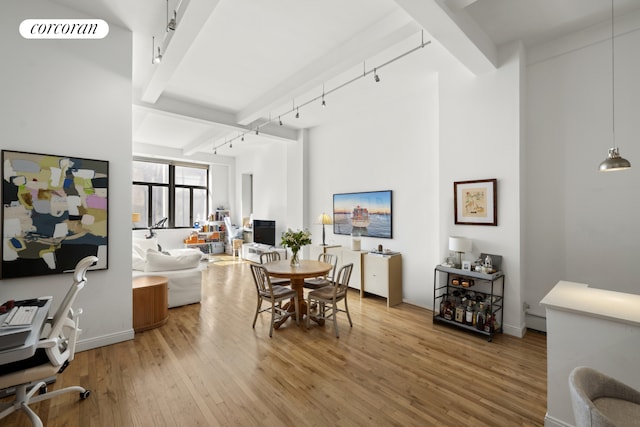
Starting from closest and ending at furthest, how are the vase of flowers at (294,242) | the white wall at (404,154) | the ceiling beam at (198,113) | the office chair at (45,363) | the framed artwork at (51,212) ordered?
1. the office chair at (45,363)
2. the framed artwork at (51,212)
3. the vase of flowers at (294,242)
4. the white wall at (404,154)
5. the ceiling beam at (198,113)

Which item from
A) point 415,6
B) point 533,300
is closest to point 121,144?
point 415,6

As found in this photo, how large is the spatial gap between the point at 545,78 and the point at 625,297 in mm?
2623

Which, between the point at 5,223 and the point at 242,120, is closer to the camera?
the point at 5,223

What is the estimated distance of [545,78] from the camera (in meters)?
3.31

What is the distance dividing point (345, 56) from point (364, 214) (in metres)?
2.83

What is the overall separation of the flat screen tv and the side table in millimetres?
4035

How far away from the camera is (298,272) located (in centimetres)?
348

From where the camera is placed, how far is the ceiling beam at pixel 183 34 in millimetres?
2371

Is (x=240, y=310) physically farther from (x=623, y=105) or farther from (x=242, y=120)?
(x=623, y=105)

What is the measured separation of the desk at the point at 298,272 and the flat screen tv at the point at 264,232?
3.73 metres

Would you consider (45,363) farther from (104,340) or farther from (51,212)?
(51,212)

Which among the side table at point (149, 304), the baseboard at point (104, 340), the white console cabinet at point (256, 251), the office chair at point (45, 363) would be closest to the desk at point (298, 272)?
the side table at point (149, 304)

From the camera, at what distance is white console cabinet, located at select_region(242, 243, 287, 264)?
24.3 feet

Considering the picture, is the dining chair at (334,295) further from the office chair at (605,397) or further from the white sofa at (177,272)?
the office chair at (605,397)
